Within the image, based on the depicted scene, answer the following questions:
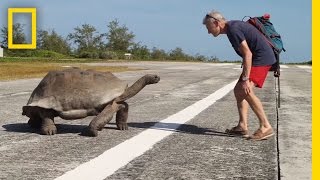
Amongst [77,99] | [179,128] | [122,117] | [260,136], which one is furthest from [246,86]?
[77,99]

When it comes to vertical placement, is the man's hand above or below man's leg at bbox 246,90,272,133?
above

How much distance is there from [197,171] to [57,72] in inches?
120

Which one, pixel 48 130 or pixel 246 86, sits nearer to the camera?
pixel 246 86

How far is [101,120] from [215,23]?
1.94 meters

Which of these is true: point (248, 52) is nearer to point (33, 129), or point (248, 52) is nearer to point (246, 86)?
point (246, 86)

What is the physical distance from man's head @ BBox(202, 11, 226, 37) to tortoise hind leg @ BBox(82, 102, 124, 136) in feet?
5.49

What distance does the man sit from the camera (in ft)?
19.7

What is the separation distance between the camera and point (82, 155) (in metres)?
5.14

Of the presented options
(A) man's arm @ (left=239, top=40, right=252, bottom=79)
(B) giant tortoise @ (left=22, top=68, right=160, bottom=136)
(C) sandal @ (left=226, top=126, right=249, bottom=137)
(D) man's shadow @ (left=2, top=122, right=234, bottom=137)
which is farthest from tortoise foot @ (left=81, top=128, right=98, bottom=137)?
(A) man's arm @ (left=239, top=40, right=252, bottom=79)

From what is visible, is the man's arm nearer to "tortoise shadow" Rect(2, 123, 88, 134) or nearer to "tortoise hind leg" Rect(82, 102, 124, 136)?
"tortoise hind leg" Rect(82, 102, 124, 136)

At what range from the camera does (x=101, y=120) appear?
6.39 m

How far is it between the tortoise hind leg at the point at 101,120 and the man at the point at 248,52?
167 centimetres

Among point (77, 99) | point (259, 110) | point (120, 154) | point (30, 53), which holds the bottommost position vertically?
point (120, 154)

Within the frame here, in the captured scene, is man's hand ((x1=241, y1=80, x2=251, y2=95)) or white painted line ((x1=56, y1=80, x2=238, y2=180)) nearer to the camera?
white painted line ((x1=56, y1=80, x2=238, y2=180))
